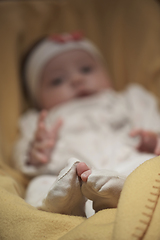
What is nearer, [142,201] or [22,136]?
[142,201]

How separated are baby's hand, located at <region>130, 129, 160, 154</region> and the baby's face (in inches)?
16.2

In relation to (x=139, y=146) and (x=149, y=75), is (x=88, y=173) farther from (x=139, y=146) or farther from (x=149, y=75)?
(x=149, y=75)

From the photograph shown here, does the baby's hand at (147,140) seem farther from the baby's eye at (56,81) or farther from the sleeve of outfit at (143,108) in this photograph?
the baby's eye at (56,81)

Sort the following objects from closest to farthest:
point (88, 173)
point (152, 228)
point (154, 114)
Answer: point (152, 228) → point (88, 173) → point (154, 114)

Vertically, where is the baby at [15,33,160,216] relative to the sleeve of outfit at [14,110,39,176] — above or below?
above

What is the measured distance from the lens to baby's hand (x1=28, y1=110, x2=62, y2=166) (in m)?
0.95

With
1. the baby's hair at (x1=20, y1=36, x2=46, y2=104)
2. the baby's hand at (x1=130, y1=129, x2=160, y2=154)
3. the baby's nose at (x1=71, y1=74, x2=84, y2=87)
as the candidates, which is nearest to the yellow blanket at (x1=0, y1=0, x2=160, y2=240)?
the baby's hair at (x1=20, y1=36, x2=46, y2=104)

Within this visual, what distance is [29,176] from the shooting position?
0.97 meters

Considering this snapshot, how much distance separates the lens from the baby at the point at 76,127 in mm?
557

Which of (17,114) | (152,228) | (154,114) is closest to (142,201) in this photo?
(152,228)

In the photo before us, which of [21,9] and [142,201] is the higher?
[21,9]

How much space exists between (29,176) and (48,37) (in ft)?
2.78

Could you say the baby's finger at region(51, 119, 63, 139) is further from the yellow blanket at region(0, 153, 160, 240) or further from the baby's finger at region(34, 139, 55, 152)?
the yellow blanket at region(0, 153, 160, 240)

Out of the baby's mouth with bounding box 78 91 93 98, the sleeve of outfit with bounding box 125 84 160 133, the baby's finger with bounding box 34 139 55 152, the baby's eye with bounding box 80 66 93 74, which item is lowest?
the baby's finger with bounding box 34 139 55 152
